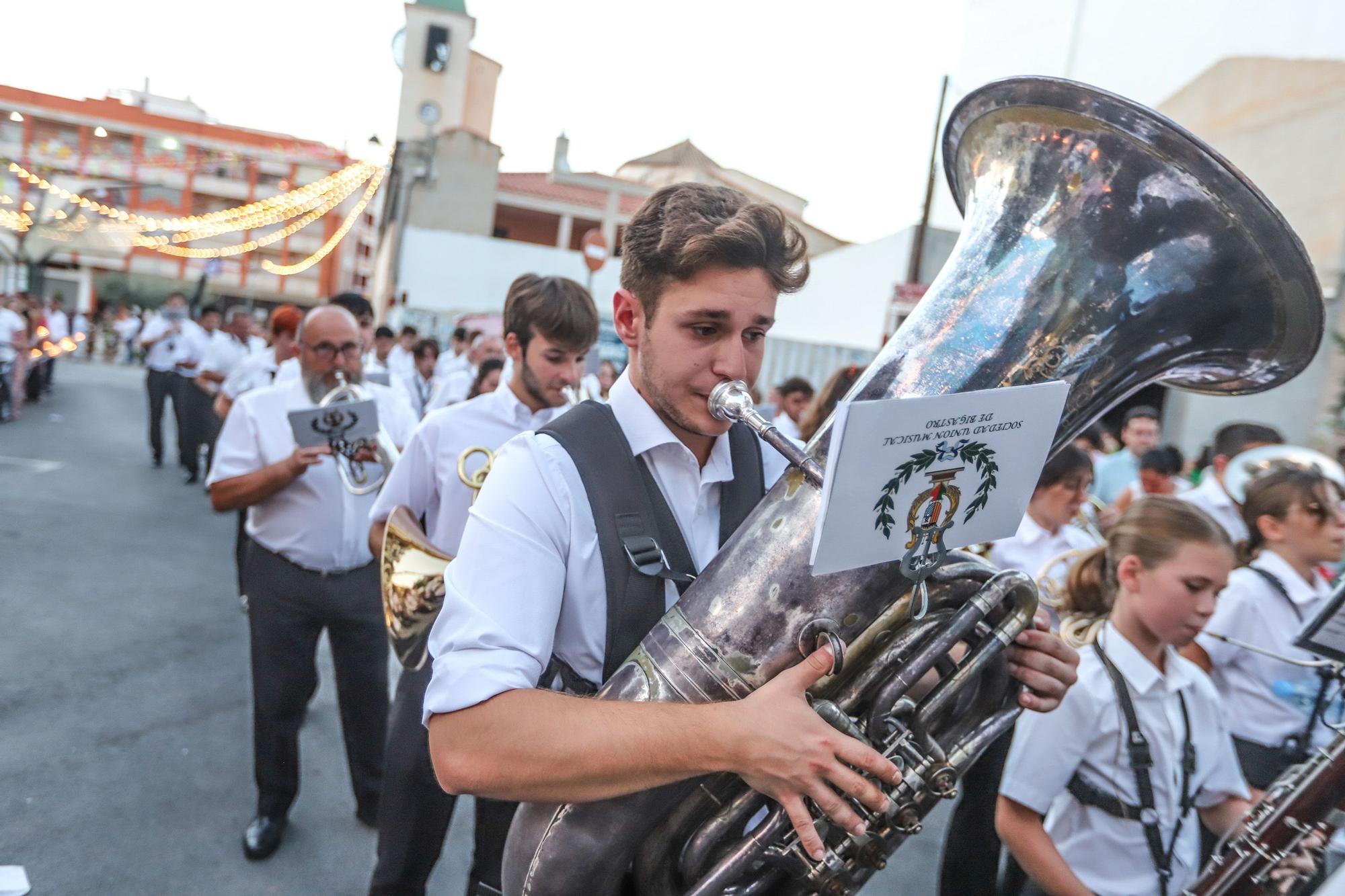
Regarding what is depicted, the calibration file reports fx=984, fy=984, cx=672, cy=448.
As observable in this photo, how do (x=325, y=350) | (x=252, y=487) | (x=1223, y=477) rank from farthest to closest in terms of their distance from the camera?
1. (x=1223, y=477)
2. (x=325, y=350)
3. (x=252, y=487)

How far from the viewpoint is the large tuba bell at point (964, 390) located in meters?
1.38

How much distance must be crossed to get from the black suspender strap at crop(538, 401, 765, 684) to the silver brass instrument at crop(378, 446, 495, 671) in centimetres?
93

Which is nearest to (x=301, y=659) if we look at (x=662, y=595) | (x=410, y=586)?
(x=410, y=586)

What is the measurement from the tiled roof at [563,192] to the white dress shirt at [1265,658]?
30259 mm

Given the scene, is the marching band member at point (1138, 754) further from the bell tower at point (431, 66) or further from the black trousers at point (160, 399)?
the bell tower at point (431, 66)

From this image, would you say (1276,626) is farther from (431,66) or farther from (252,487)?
(431,66)

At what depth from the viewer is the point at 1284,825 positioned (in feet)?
6.72

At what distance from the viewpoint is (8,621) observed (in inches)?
205

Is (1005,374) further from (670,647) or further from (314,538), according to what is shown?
Result: (314,538)

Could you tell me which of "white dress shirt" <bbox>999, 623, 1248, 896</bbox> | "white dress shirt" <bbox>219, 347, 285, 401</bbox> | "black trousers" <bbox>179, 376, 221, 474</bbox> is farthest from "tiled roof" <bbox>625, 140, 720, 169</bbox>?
"white dress shirt" <bbox>999, 623, 1248, 896</bbox>

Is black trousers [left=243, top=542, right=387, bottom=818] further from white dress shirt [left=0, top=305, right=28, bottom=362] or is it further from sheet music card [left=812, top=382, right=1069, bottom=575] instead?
white dress shirt [left=0, top=305, right=28, bottom=362]

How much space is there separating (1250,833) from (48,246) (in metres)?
19.7

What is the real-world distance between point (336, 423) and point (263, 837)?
1482mm

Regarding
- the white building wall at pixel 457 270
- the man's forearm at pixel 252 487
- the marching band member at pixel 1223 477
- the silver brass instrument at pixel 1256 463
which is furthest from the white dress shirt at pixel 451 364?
the white building wall at pixel 457 270
